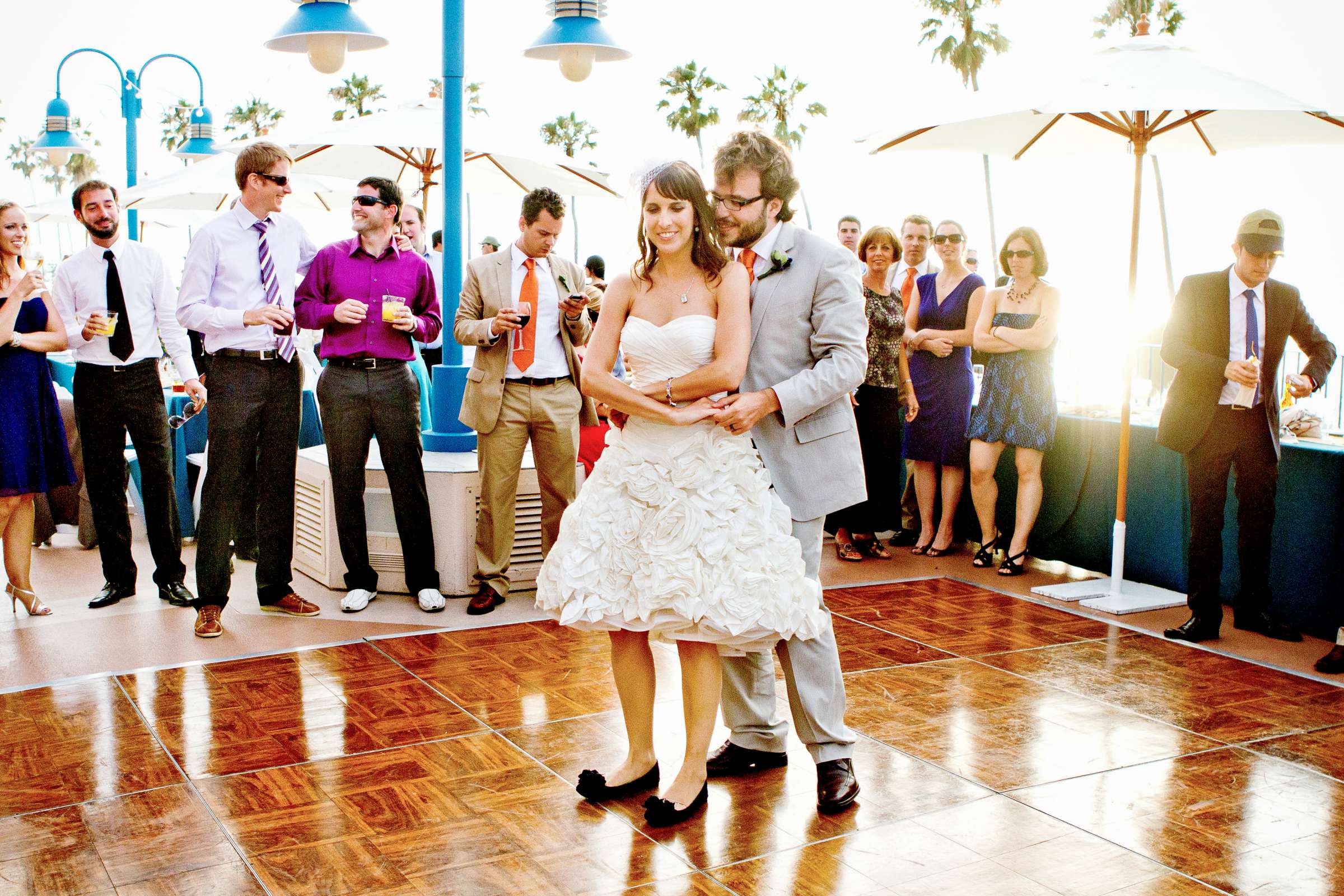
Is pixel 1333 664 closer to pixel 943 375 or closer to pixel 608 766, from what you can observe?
pixel 943 375

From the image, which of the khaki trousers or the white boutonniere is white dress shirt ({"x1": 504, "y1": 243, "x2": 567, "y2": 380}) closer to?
the khaki trousers

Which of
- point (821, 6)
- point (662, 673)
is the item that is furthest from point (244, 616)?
point (821, 6)

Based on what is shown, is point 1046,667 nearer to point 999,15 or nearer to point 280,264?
point 280,264

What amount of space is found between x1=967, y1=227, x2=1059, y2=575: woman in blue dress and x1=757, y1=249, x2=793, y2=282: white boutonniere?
3.20 m

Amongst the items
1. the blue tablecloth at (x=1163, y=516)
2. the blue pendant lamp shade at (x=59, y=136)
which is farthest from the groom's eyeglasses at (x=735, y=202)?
the blue pendant lamp shade at (x=59, y=136)

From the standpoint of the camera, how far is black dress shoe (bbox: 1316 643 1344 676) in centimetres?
441

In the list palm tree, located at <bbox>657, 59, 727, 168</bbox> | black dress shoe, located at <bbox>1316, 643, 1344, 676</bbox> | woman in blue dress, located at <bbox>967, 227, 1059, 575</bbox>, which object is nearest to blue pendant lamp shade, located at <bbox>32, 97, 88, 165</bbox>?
woman in blue dress, located at <bbox>967, 227, 1059, 575</bbox>

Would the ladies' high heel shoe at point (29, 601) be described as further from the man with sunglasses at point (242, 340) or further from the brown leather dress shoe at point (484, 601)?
the brown leather dress shoe at point (484, 601)

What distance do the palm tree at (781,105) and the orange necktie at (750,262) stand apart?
3331 centimetres

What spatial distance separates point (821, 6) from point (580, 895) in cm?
3992

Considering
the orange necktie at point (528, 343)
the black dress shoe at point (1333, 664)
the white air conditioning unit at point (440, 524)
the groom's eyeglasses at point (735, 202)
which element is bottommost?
the black dress shoe at point (1333, 664)

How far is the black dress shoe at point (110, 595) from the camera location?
5.21 meters

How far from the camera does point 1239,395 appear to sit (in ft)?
15.6

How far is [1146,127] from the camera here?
5637 mm
